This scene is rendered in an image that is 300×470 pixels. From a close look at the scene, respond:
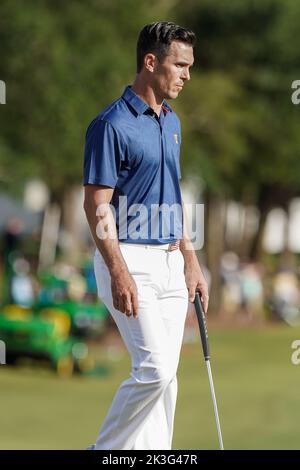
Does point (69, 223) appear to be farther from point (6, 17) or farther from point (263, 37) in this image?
point (6, 17)

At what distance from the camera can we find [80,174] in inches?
959

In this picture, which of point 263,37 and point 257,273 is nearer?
point 263,37

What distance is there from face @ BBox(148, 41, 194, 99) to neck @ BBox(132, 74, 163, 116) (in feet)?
0.19

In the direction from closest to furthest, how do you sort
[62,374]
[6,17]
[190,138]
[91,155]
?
[91,155], [6,17], [62,374], [190,138]

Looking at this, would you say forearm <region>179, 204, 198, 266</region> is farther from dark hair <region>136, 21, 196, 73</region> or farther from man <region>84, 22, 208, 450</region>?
dark hair <region>136, 21, 196, 73</region>

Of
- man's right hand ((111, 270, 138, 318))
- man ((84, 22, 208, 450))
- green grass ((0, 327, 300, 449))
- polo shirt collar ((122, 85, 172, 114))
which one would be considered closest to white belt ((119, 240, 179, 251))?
man ((84, 22, 208, 450))

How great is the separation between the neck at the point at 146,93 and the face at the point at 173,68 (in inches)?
2.3

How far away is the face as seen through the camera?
5.91 meters

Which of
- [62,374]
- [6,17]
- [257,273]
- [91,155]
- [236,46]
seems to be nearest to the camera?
[91,155]

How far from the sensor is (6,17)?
Result: 64.5 ft

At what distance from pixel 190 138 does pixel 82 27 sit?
703 centimetres

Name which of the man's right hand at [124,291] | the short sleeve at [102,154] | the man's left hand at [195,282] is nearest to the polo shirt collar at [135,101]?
the short sleeve at [102,154]

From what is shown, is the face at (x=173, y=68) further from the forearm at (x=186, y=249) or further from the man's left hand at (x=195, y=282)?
the man's left hand at (x=195, y=282)

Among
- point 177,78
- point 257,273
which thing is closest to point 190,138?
point 257,273
